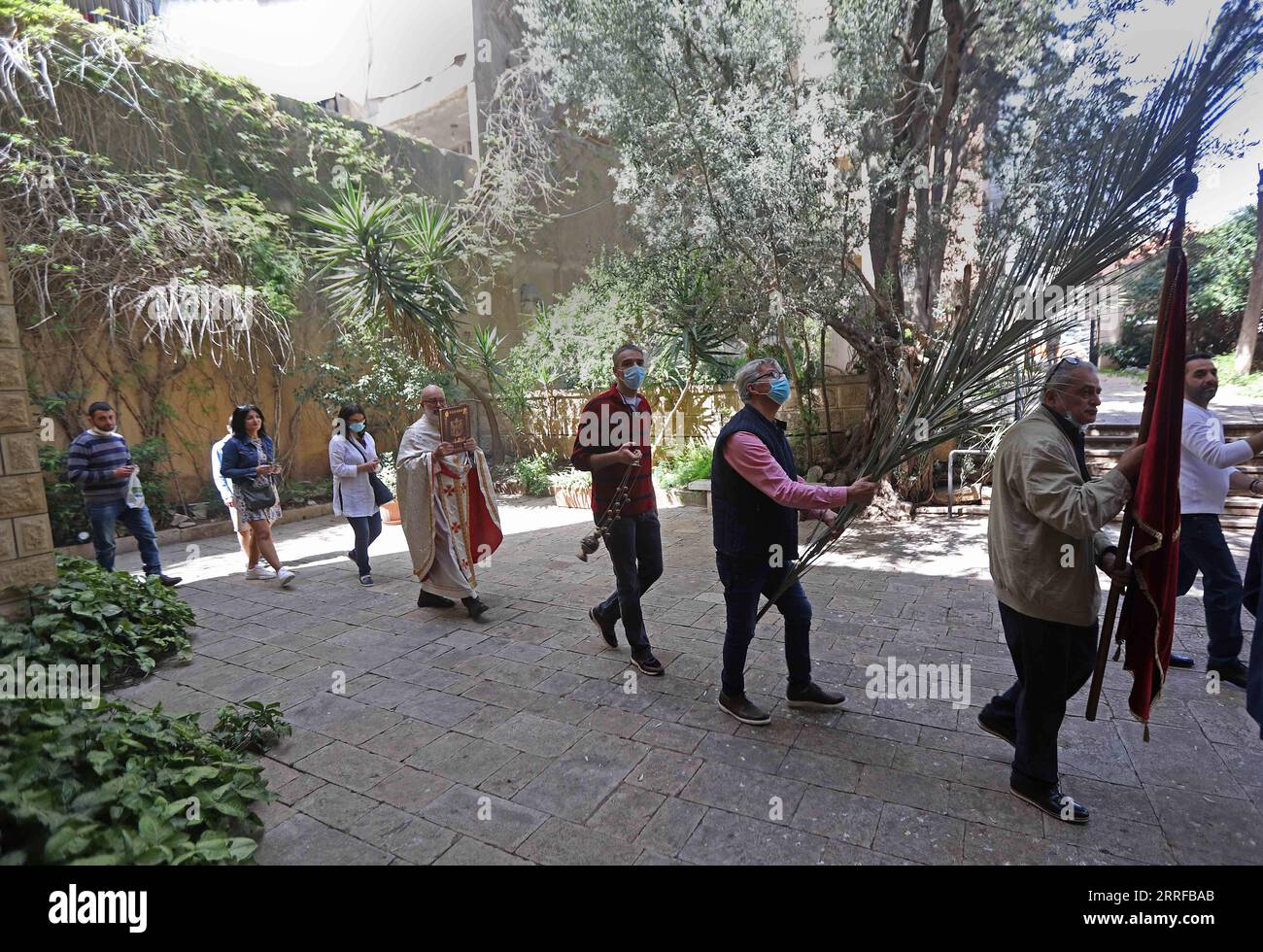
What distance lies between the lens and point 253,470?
5715mm

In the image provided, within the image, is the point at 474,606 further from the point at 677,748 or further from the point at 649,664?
the point at 677,748

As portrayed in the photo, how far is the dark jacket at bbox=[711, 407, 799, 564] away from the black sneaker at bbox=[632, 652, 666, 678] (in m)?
1.05

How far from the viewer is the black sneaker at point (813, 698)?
3.27 meters

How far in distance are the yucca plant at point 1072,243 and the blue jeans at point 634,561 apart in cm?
135

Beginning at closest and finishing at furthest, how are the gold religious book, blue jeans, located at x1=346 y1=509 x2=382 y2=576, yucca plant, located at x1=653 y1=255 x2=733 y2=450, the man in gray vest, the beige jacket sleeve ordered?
the beige jacket sleeve, the man in gray vest, the gold religious book, blue jeans, located at x1=346 y1=509 x2=382 y2=576, yucca plant, located at x1=653 y1=255 x2=733 y2=450

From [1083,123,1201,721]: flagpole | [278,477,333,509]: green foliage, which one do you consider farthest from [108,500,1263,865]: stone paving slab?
[278,477,333,509]: green foliage

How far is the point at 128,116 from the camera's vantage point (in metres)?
8.25

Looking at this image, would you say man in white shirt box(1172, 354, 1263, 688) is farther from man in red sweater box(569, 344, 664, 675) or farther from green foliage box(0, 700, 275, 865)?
green foliage box(0, 700, 275, 865)

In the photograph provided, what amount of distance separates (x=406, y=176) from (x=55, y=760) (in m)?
11.4

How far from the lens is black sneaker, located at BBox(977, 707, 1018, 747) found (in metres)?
2.80

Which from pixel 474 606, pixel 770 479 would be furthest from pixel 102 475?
pixel 770 479
